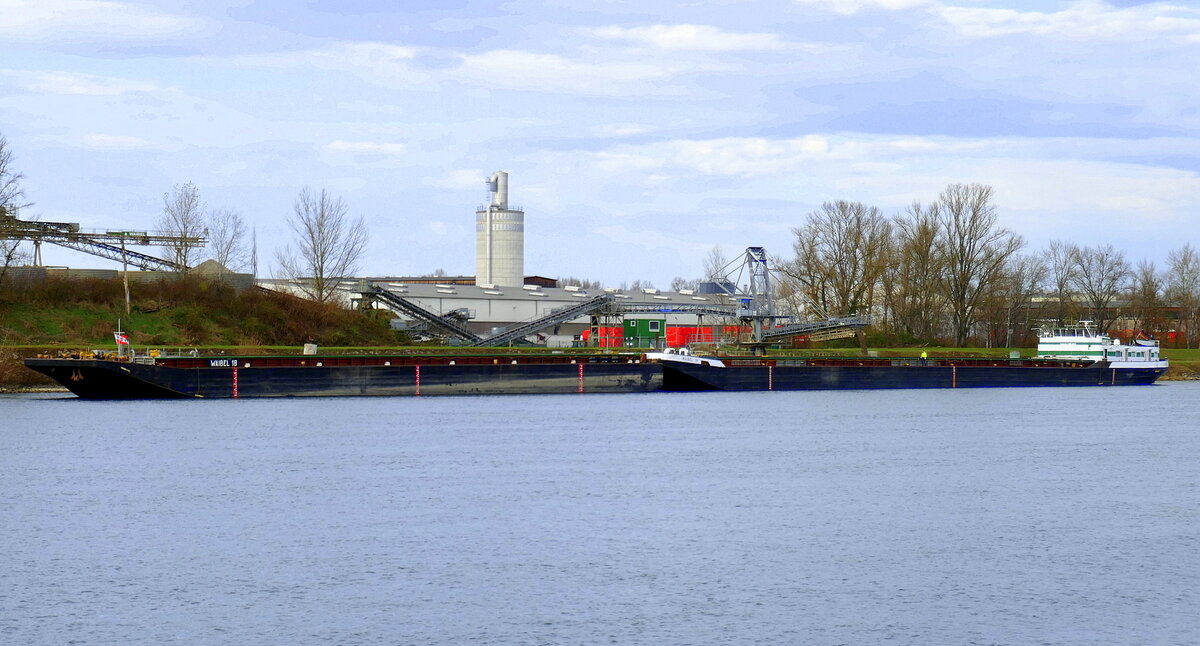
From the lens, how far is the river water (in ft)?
57.0

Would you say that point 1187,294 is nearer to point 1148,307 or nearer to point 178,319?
point 1148,307

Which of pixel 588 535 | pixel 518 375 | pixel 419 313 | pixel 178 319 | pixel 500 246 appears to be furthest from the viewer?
pixel 500 246

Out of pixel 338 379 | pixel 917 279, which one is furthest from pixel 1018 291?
pixel 338 379

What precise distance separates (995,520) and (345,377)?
3646 cm

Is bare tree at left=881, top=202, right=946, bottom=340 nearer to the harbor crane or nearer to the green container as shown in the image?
the green container

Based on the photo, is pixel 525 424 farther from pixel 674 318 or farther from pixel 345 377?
pixel 674 318

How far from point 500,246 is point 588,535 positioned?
4115 inches

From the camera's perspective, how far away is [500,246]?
415 feet

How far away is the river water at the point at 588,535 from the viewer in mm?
17375

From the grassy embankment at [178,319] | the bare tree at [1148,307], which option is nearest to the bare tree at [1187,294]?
the bare tree at [1148,307]

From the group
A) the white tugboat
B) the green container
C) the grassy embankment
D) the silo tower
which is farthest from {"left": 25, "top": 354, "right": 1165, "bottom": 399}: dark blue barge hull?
the silo tower

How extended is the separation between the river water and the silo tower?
83663mm

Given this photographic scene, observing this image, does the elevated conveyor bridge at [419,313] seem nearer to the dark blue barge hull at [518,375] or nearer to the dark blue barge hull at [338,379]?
the dark blue barge hull at [518,375]

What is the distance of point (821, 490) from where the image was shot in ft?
94.7
